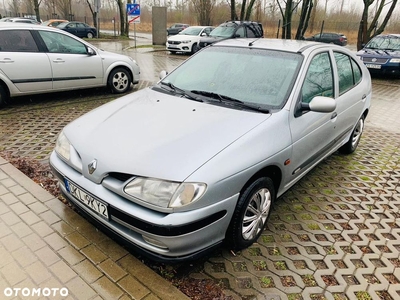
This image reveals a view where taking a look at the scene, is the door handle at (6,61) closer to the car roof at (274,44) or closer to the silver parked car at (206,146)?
the silver parked car at (206,146)

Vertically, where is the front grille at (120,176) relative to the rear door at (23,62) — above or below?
below

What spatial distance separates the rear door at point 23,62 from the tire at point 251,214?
5331 millimetres

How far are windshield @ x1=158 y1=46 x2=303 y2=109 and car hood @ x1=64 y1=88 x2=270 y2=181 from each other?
0.29 meters

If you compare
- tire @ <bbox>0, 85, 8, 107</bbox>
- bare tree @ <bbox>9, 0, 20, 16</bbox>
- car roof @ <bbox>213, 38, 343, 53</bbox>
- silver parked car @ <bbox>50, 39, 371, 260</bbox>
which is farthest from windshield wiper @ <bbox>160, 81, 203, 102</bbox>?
bare tree @ <bbox>9, 0, 20, 16</bbox>

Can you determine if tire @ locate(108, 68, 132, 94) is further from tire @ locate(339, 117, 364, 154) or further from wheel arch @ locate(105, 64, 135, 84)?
A: tire @ locate(339, 117, 364, 154)

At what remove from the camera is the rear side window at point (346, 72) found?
3794 mm

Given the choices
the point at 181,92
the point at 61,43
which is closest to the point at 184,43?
the point at 61,43

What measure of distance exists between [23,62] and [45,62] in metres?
0.39

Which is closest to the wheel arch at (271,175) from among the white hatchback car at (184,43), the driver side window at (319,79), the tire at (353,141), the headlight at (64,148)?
the driver side window at (319,79)

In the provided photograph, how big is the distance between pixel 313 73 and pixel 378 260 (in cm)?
187

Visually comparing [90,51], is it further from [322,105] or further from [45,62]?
[322,105]

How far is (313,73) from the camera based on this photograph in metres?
3.21

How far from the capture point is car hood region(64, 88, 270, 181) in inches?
83.9

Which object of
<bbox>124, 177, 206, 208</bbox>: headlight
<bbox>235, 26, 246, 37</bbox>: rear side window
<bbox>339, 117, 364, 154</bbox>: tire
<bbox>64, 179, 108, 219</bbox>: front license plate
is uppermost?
<bbox>235, 26, 246, 37</bbox>: rear side window
